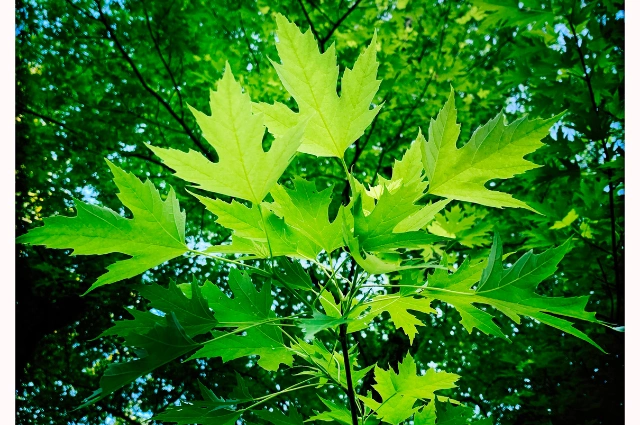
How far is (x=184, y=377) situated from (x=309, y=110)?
4.04 metres

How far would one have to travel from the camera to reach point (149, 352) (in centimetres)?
70

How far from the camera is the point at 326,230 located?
0.74 metres

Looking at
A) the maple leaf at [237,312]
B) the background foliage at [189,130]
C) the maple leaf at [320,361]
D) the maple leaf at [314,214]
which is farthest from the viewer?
the background foliage at [189,130]

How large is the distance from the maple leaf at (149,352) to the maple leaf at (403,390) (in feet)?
1.85

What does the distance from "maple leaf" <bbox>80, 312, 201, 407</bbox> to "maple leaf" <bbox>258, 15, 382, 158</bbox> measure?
0.39 m

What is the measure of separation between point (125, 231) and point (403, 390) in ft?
2.45

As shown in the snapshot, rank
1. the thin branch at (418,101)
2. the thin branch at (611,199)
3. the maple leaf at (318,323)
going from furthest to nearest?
1. the thin branch at (418,101)
2. the thin branch at (611,199)
3. the maple leaf at (318,323)

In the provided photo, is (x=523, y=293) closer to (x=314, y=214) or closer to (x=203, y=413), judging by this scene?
(x=314, y=214)

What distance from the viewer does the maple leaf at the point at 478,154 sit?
0.74 m

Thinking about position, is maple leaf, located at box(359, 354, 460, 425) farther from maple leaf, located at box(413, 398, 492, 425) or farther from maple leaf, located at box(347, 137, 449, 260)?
maple leaf, located at box(347, 137, 449, 260)

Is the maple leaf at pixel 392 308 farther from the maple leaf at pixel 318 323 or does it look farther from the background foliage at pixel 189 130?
the background foliage at pixel 189 130

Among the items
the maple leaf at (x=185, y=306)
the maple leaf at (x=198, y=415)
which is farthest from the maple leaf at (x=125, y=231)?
the maple leaf at (x=198, y=415)

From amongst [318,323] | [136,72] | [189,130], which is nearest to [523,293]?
[318,323]

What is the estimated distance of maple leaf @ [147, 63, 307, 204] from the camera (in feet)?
2.13
